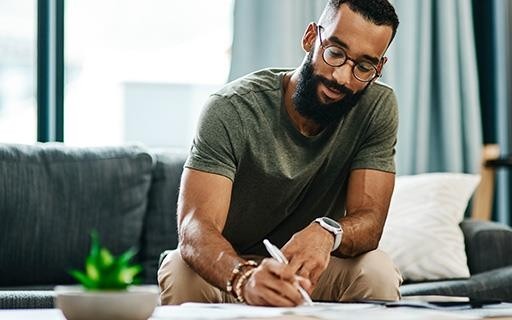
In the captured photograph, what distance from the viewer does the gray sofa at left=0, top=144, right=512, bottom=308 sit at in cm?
297

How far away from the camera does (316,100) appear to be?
2227 millimetres

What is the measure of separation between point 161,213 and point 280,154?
101 cm

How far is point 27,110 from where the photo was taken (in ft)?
12.0

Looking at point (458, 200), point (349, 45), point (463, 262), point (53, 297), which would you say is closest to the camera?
point (349, 45)

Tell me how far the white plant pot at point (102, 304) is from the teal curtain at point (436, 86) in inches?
103

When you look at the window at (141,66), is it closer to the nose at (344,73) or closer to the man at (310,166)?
the man at (310,166)

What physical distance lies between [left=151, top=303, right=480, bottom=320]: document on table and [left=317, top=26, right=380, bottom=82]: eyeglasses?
69cm

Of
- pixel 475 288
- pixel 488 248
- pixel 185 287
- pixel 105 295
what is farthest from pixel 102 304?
pixel 488 248

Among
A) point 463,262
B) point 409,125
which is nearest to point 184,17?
point 409,125

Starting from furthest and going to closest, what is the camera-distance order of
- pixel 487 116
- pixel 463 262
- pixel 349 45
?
pixel 487 116 < pixel 463 262 < pixel 349 45

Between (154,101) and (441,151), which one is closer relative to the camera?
(154,101)

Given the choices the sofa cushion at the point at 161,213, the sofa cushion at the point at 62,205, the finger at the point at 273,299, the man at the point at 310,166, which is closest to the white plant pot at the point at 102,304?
the finger at the point at 273,299

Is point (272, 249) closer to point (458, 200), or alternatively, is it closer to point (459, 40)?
point (458, 200)

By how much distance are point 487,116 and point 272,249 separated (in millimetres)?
2588
